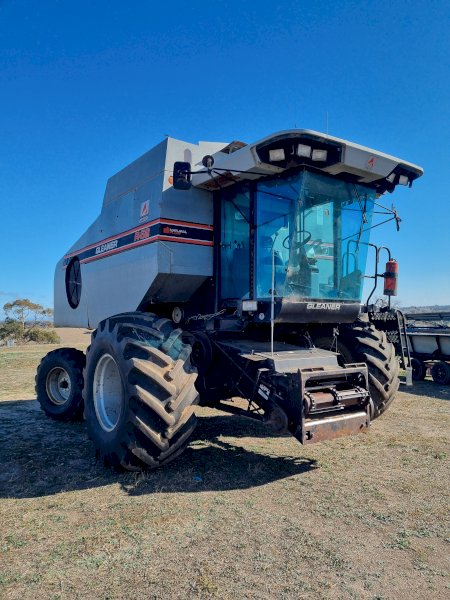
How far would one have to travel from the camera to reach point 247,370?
17.0 ft

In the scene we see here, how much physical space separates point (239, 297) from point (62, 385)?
12.5 ft

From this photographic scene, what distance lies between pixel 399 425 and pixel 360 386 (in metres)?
2.54

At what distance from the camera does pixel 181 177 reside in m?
5.38

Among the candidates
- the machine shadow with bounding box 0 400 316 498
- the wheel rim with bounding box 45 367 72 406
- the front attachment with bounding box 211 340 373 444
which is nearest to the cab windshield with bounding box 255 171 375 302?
the front attachment with bounding box 211 340 373 444

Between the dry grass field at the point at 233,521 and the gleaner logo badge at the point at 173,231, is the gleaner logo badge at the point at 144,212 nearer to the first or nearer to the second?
the gleaner logo badge at the point at 173,231

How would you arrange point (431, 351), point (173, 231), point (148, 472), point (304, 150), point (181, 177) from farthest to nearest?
point (431, 351), point (173, 231), point (181, 177), point (304, 150), point (148, 472)

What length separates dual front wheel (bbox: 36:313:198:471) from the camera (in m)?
4.39

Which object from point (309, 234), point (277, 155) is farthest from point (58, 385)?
point (277, 155)

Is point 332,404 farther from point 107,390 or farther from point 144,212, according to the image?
point 144,212

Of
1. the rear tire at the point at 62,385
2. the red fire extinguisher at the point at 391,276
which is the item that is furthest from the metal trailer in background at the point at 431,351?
the rear tire at the point at 62,385

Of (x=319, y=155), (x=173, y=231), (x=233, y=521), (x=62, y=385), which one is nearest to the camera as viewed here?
(x=233, y=521)

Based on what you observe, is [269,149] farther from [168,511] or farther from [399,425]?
[399,425]

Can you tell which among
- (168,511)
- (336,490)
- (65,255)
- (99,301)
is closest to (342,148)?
(336,490)

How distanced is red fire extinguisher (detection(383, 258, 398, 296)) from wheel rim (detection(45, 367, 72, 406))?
5.22 meters
